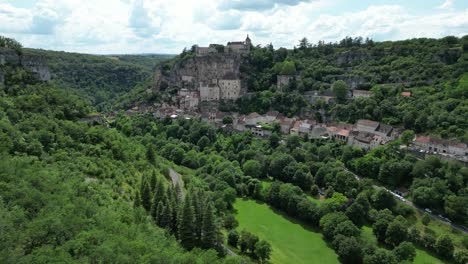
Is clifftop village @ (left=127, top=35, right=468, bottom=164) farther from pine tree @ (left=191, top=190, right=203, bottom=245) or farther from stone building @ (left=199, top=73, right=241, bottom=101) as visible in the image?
pine tree @ (left=191, top=190, right=203, bottom=245)

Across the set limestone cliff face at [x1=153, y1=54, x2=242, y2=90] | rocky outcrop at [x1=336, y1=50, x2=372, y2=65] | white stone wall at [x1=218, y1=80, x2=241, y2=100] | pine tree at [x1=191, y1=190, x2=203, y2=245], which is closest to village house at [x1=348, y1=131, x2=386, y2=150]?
pine tree at [x1=191, y1=190, x2=203, y2=245]

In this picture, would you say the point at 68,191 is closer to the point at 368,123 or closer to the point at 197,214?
the point at 197,214

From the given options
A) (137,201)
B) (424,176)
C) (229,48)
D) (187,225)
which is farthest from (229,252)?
(229,48)

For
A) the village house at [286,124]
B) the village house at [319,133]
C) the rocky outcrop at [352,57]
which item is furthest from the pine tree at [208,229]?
the rocky outcrop at [352,57]

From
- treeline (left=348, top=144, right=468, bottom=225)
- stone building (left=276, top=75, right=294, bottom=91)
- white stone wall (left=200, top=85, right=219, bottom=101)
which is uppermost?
stone building (left=276, top=75, right=294, bottom=91)

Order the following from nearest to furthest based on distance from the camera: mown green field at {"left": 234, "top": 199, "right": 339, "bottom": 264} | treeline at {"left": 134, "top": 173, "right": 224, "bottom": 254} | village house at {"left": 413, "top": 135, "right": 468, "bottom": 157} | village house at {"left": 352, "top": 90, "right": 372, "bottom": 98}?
1. treeline at {"left": 134, "top": 173, "right": 224, "bottom": 254}
2. mown green field at {"left": 234, "top": 199, "right": 339, "bottom": 264}
3. village house at {"left": 413, "top": 135, "right": 468, "bottom": 157}
4. village house at {"left": 352, "top": 90, "right": 372, "bottom": 98}

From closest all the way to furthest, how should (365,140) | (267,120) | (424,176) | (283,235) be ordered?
(283,235), (424,176), (365,140), (267,120)

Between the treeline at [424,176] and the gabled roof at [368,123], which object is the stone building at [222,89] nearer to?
the gabled roof at [368,123]
